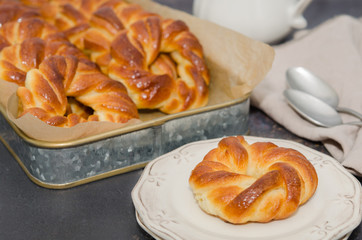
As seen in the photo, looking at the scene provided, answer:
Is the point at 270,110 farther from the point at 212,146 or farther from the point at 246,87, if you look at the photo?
the point at 212,146

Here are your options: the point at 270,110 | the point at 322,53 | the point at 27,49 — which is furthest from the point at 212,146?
the point at 322,53

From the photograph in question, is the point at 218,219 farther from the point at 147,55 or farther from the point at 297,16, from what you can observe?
the point at 297,16

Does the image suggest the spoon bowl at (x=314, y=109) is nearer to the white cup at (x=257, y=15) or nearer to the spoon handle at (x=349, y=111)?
the spoon handle at (x=349, y=111)

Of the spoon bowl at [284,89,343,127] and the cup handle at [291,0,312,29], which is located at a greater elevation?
the cup handle at [291,0,312,29]

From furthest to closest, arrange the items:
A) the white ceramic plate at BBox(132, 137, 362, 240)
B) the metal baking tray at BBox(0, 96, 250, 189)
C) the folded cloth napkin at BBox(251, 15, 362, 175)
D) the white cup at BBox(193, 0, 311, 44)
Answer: the white cup at BBox(193, 0, 311, 44), the folded cloth napkin at BBox(251, 15, 362, 175), the metal baking tray at BBox(0, 96, 250, 189), the white ceramic plate at BBox(132, 137, 362, 240)

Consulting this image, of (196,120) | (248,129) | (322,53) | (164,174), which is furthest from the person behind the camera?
(322,53)

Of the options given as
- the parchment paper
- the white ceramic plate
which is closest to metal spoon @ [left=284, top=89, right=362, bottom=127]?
the parchment paper

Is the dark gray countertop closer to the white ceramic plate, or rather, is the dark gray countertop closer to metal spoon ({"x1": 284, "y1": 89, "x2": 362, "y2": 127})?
the white ceramic plate
